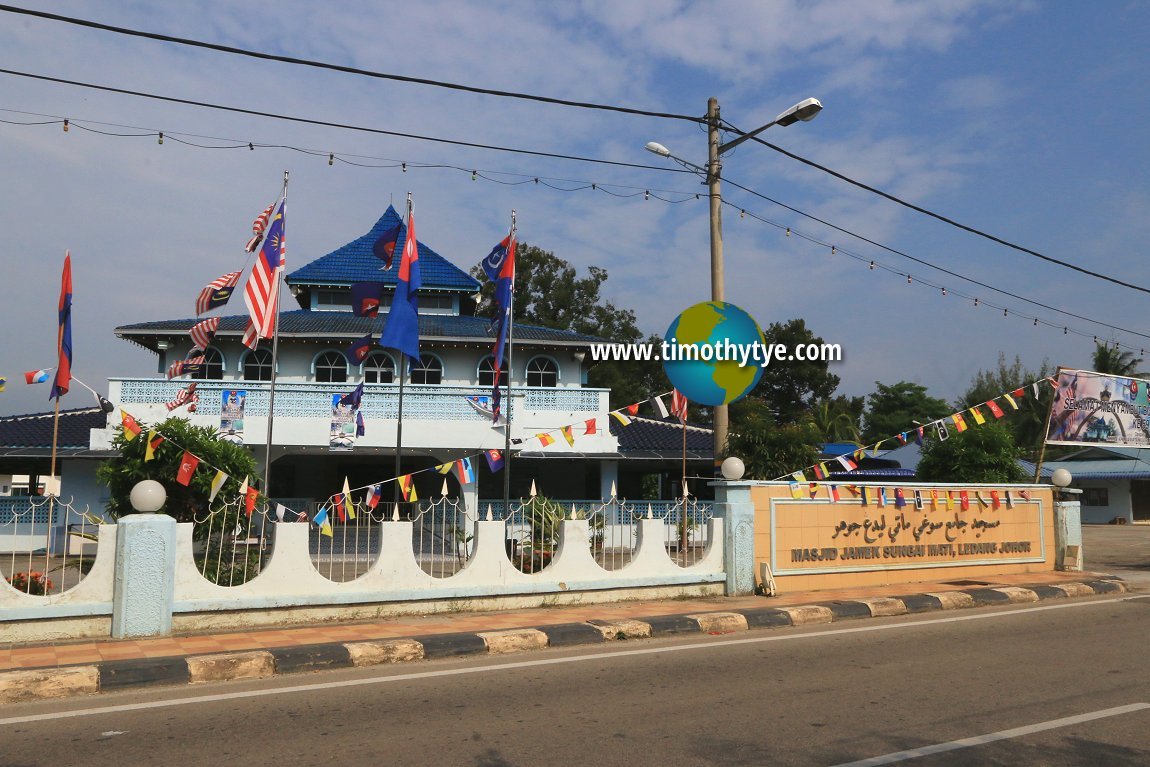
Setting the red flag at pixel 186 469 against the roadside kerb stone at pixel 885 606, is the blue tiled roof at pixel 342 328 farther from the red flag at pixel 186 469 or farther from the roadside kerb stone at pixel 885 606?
the roadside kerb stone at pixel 885 606

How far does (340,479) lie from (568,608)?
53.3 feet

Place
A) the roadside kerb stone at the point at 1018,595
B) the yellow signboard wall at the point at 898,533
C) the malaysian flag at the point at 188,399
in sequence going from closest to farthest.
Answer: the yellow signboard wall at the point at 898,533 < the roadside kerb stone at the point at 1018,595 < the malaysian flag at the point at 188,399

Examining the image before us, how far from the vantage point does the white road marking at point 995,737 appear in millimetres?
5113

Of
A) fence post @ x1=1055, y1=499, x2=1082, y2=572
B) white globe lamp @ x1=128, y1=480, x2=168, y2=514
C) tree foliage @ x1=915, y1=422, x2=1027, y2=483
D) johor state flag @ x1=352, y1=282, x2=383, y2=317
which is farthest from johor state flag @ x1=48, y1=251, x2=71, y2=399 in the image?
tree foliage @ x1=915, y1=422, x2=1027, y2=483

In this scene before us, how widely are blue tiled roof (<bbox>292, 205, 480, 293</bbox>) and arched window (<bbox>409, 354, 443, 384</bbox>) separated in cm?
405

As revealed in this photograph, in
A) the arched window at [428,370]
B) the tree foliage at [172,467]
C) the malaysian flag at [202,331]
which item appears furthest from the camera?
the arched window at [428,370]

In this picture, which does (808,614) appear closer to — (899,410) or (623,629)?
(623,629)

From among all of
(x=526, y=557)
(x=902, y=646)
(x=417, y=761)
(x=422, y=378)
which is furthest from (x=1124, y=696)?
(x=422, y=378)

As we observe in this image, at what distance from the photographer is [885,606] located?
11.8 m

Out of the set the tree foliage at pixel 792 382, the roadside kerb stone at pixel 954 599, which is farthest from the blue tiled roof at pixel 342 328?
the tree foliage at pixel 792 382

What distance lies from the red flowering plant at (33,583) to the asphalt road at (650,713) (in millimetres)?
3017

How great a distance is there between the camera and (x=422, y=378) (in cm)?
2552

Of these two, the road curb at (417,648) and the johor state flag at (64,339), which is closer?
the road curb at (417,648)

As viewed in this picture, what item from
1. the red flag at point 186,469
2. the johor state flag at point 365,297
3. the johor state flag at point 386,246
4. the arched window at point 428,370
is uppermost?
the johor state flag at point 386,246
